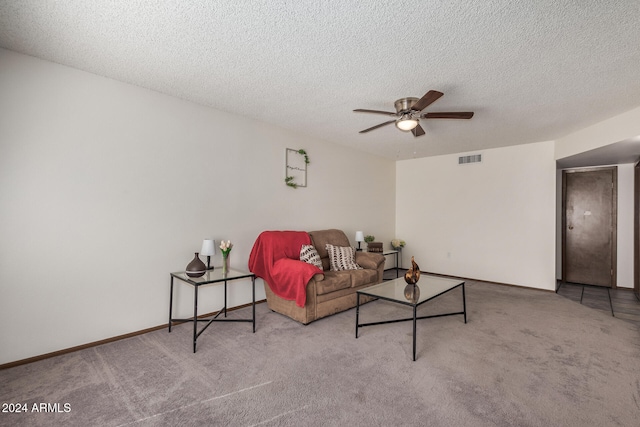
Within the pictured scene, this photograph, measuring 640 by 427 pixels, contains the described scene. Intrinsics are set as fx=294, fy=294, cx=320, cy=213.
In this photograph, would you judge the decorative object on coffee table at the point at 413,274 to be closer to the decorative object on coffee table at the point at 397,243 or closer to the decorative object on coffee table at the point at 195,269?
the decorative object on coffee table at the point at 195,269

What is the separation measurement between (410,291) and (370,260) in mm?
1185

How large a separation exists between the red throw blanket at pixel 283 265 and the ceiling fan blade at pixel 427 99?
1.94 metres

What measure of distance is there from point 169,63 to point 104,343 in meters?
A: 2.62

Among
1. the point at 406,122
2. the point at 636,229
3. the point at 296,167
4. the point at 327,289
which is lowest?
the point at 327,289

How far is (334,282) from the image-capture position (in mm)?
3402

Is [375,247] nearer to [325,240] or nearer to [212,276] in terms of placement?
[325,240]

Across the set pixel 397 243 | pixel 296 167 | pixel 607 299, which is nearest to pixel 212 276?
pixel 296 167

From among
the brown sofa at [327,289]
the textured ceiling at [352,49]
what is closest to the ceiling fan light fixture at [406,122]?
the textured ceiling at [352,49]

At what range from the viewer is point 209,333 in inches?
118

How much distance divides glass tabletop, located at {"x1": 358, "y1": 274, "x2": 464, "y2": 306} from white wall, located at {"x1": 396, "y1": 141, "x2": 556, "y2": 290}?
8.03ft

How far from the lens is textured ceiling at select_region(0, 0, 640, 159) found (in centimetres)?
186

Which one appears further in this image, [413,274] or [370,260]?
[370,260]

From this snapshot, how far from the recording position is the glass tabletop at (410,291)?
107 inches

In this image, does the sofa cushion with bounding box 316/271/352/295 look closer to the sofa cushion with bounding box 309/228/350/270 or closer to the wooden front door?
the sofa cushion with bounding box 309/228/350/270
